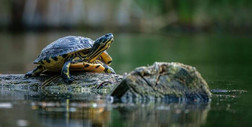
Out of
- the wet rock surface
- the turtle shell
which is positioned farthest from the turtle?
the wet rock surface

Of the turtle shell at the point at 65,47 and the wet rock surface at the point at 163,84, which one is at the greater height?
the turtle shell at the point at 65,47

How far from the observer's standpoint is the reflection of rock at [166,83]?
22.7 ft

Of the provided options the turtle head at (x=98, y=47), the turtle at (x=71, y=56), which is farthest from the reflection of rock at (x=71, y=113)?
the turtle head at (x=98, y=47)

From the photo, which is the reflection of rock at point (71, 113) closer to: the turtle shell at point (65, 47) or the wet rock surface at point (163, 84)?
the wet rock surface at point (163, 84)

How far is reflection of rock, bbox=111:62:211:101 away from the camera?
6918 millimetres

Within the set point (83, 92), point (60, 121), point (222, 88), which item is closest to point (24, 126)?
point (60, 121)

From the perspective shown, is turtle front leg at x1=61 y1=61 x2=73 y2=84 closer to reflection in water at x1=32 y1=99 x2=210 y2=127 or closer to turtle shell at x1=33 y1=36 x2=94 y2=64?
turtle shell at x1=33 y1=36 x2=94 y2=64

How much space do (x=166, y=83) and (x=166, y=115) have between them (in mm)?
1151

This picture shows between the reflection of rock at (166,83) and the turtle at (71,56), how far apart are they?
1083 mm

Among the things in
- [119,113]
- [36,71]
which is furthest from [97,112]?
[36,71]

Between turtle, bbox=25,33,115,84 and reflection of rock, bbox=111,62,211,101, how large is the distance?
1083 mm

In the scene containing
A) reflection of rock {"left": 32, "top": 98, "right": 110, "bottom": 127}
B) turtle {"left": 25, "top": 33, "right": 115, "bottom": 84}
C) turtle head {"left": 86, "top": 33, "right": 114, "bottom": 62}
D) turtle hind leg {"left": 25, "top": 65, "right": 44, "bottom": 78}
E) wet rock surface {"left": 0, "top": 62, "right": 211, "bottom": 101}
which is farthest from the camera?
turtle hind leg {"left": 25, "top": 65, "right": 44, "bottom": 78}

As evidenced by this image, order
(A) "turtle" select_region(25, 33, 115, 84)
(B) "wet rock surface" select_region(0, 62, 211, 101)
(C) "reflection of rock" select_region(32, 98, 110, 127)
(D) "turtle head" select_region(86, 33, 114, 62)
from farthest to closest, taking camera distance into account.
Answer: (D) "turtle head" select_region(86, 33, 114, 62)
(A) "turtle" select_region(25, 33, 115, 84)
(B) "wet rock surface" select_region(0, 62, 211, 101)
(C) "reflection of rock" select_region(32, 98, 110, 127)

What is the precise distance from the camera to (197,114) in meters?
5.98
